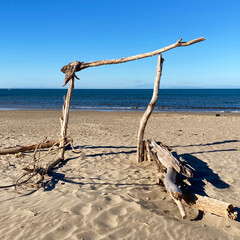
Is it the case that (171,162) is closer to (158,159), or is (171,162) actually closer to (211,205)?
(158,159)

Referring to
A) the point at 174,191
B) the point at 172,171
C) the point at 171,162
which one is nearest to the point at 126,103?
the point at 171,162

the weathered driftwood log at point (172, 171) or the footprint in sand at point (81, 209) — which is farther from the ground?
the weathered driftwood log at point (172, 171)

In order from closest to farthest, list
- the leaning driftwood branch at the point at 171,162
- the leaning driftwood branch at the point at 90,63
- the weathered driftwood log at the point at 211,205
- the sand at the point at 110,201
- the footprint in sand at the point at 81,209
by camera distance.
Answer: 1. the sand at the point at 110,201
2. the weathered driftwood log at the point at 211,205
3. the footprint in sand at the point at 81,209
4. the leaning driftwood branch at the point at 171,162
5. the leaning driftwood branch at the point at 90,63

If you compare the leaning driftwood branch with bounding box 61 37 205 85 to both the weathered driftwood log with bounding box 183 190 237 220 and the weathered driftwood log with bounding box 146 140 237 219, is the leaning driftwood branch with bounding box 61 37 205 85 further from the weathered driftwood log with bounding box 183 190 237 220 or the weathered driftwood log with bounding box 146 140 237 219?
the weathered driftwood log with bounding box 183 190 237 220

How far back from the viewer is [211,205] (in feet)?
12.9

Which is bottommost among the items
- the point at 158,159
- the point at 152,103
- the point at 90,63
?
the point at 158,159

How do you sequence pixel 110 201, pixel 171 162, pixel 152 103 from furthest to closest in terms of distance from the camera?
pixel 152 103 < pixel 171 162 < pixel 110 201

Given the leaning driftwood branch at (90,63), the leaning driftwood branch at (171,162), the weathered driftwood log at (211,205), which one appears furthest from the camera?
the leaning driftwood branch at (90,63)

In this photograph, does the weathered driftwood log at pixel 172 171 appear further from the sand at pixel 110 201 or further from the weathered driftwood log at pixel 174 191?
the sand at pixel 110 201

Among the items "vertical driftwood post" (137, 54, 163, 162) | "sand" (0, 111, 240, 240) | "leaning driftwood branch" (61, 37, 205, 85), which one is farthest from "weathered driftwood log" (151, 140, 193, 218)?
"leaning driftwood branch" (61, 37, 205, 85)

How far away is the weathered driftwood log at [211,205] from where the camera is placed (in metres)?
3.74

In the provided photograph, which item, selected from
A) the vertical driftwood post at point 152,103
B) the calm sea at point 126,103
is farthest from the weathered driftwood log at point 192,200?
the calm sea at point 126,103

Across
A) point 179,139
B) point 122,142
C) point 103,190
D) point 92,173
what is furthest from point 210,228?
point 179,139

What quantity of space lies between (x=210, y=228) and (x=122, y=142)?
6.55m
